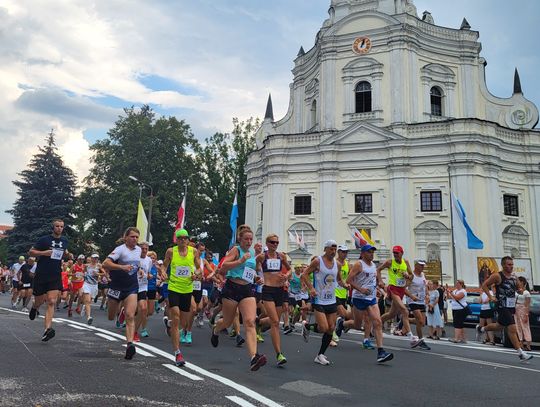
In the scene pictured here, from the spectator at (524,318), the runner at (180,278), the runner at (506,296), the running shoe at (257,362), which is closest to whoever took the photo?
the running shoe at (257,362)

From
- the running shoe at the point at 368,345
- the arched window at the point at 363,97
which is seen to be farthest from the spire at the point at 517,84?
the running shoe at the point at 368,345

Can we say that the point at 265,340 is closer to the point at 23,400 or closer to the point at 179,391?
the point at 179,391

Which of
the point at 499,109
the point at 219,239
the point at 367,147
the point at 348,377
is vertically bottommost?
the point at 348,377

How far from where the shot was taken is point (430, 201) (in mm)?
34781

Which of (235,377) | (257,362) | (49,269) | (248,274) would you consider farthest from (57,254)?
(257,362)

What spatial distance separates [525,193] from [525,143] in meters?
3.68

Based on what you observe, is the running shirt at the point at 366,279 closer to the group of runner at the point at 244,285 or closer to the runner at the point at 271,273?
the group of runner at the point at 244,285

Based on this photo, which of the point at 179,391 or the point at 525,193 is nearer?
the point at 179,391

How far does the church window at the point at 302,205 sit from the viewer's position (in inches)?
1486

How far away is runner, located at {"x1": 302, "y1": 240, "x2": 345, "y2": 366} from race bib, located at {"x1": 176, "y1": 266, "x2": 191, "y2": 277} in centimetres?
197

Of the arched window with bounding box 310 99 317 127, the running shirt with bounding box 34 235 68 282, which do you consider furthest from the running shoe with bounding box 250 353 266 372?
the arched window with bounding box 310 99 317 127

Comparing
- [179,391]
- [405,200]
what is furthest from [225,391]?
[405,200]

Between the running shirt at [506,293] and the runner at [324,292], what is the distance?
371cm

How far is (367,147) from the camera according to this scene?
36562 mm
